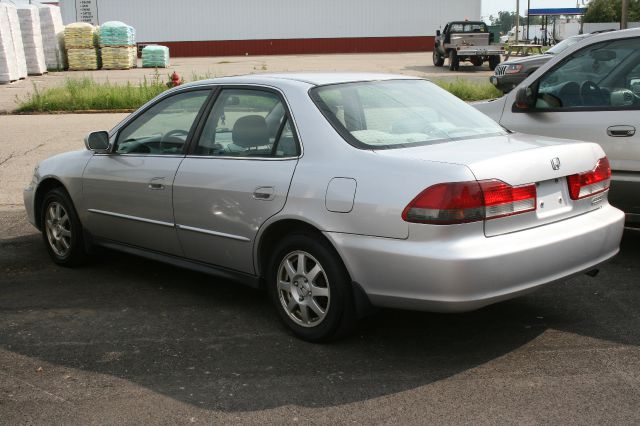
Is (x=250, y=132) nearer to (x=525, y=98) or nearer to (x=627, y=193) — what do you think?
(x=525, y=98)

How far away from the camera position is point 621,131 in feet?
21.1

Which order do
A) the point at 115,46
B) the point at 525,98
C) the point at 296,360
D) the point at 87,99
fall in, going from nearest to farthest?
the point at 296,360, the point at 525,98, the point at 87,99, the point at 115,46

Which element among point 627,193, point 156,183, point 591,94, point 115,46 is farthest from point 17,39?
point 627,193

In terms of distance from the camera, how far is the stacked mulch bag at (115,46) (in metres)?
39.1

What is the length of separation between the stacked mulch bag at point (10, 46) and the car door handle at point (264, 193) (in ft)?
77.9

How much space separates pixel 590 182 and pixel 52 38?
3562 cm

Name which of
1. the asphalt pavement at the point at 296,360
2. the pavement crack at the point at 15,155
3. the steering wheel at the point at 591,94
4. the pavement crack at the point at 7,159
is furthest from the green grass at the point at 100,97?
the asphalt pavement at the point at 296,360

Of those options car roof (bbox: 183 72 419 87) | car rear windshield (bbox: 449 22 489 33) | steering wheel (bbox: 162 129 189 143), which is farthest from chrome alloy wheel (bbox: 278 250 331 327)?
car rear windshield (bbox: 449 22 489 33)

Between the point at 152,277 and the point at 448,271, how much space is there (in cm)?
299

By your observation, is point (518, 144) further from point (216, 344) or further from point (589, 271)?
point (216, 344)

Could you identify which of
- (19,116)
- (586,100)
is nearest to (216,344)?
(586,100)

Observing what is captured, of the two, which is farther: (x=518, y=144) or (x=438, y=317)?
(x=438, y=317)

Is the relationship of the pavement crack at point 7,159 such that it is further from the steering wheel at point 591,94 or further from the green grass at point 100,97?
the steering wheel at point 591,94

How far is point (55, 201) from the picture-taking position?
6.75m
